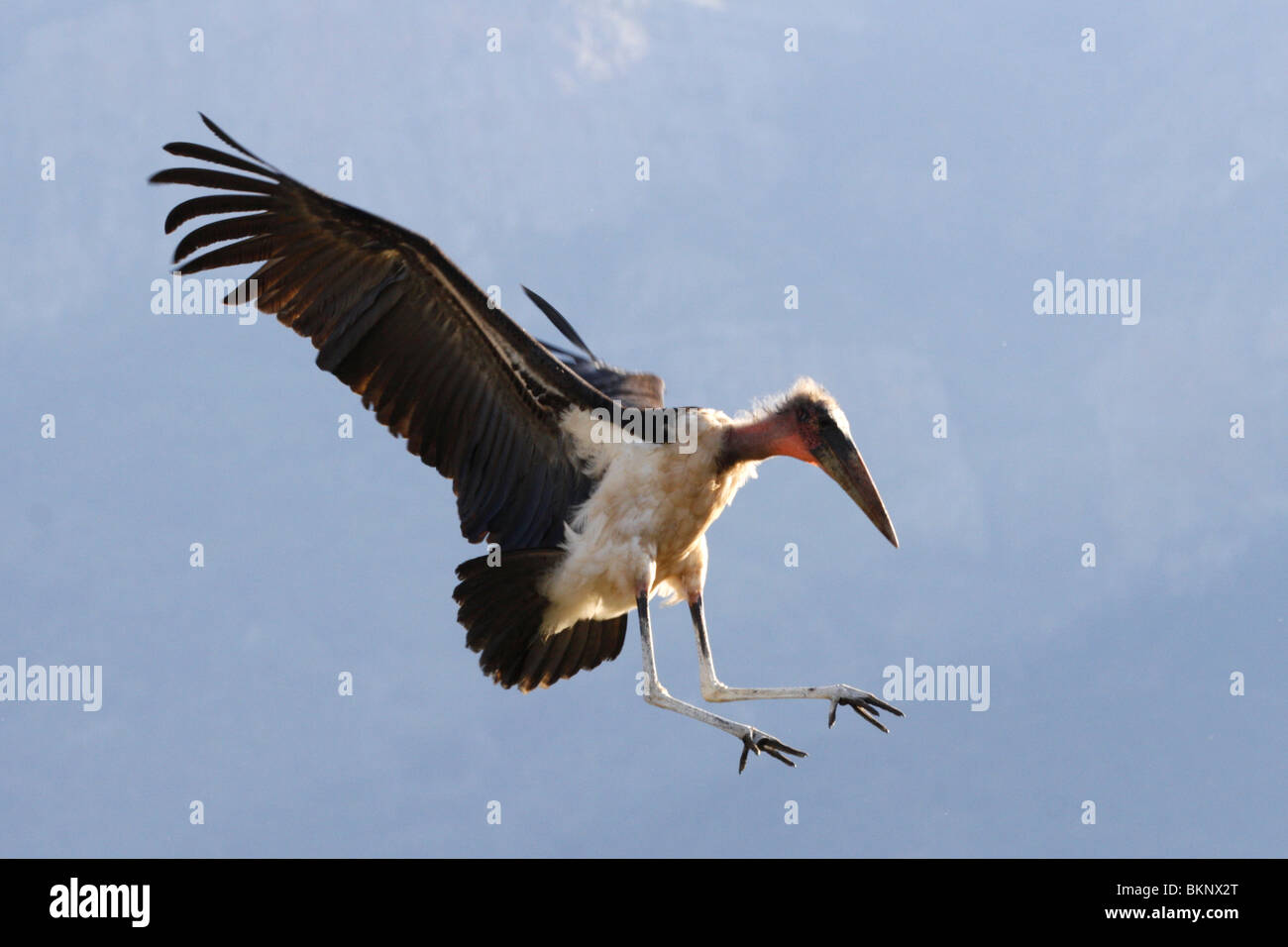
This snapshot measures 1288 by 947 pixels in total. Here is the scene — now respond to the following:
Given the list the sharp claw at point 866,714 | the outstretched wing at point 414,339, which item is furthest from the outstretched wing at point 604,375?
the sharp claw at point 866,714

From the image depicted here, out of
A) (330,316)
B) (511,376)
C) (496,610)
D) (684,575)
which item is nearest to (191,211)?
(330,316)

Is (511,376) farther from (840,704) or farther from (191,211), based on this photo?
(840,704)

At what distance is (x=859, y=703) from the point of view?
11547 millimetres

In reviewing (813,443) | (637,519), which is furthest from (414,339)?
(813,443)

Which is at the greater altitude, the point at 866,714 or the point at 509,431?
the point at 509,431

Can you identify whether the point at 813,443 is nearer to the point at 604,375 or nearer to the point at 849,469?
the point at 849,469

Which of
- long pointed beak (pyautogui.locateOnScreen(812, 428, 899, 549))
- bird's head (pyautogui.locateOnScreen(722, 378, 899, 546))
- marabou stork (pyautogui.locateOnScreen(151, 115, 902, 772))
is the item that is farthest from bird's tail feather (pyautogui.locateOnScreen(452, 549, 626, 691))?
long pointed beak (pyautogui.locateOnScreen(812, 428, 899, 549))

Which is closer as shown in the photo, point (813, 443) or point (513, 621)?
point (813, 443)

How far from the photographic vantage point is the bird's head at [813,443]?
1200 cm

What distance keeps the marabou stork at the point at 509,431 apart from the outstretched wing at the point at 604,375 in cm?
116

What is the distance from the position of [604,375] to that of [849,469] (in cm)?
250

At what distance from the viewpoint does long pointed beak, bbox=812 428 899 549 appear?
12031 mm

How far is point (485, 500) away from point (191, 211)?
2771 mm

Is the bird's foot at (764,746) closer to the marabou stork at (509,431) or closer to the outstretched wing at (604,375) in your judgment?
the marabou stork at (509,431)
